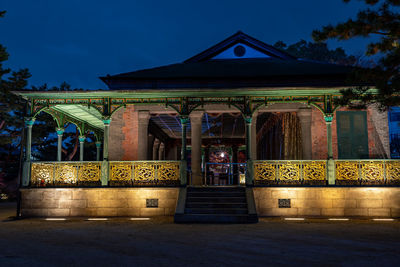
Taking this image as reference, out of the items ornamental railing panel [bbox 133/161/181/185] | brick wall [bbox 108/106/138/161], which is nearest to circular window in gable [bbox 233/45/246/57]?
brick wall [bbox 108/106/138/161]

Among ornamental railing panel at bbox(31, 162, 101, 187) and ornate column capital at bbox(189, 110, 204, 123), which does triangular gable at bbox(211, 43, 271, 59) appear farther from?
ornamental railing panel at bbox(31, 162, 101, 187)

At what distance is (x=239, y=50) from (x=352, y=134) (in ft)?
→ 26.6

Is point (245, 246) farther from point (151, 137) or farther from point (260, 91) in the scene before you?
point (151, 137)

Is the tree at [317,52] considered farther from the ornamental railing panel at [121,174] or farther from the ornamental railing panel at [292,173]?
the ornamental railing panel at [121,174]

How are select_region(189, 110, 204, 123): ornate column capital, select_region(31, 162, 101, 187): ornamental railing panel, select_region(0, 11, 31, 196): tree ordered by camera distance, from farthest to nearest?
select_region(0, 11, 31, 196): tree → select_region(189, 110, 204, 123): ornate column capital → select_region(31, 162, 101, 187): ornamental railing panel

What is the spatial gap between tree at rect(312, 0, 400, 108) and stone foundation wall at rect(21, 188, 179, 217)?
7.14m

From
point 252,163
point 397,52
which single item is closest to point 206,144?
point 252,163

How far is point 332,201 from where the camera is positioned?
1209 centimetres

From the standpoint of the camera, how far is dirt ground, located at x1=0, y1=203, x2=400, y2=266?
582cm

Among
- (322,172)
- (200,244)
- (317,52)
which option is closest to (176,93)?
(322,172)

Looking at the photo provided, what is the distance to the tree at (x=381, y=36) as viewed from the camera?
9.02 meters

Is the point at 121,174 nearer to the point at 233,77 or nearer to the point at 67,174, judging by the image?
the point at 67,174

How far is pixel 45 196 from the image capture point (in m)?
12.5

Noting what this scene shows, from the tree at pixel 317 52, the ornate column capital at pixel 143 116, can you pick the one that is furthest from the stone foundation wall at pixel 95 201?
the tree at pixel 317 52
